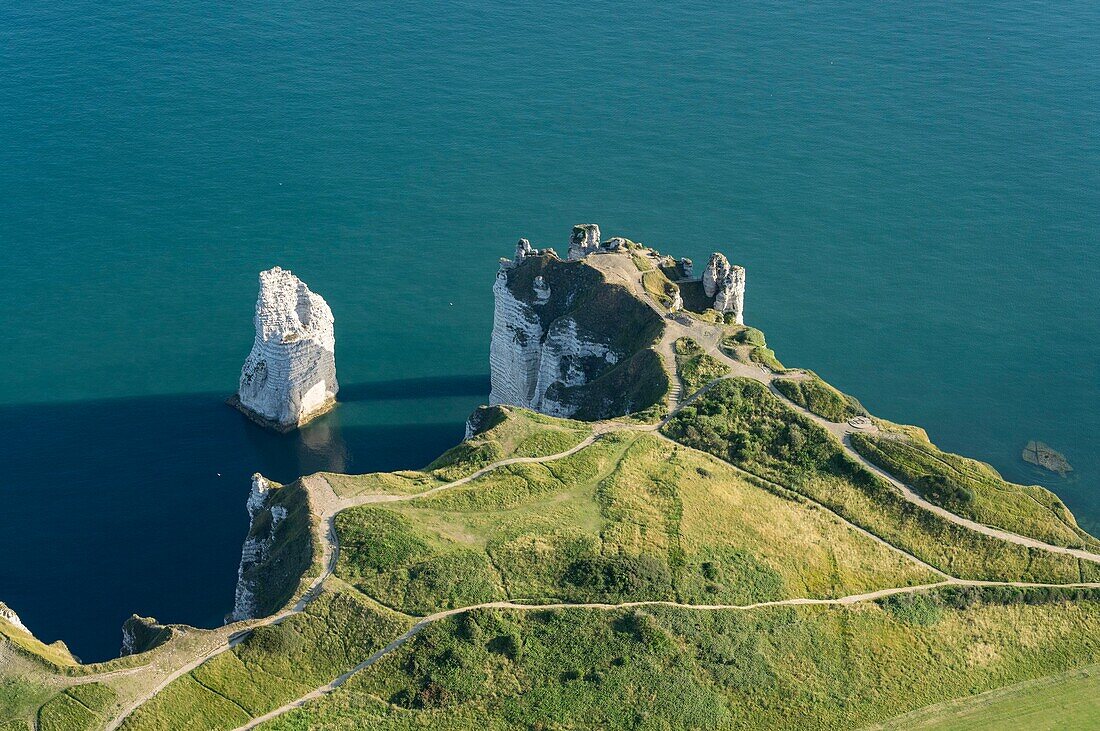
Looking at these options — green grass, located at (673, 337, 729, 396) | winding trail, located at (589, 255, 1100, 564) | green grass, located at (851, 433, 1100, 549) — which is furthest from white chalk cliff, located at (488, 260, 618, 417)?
green grass, located at (851, 433, 1100, 549)

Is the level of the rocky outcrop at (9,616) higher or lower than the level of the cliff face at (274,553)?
lower

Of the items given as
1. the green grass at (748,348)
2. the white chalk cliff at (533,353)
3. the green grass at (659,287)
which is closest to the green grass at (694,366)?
the green grass at (748,348)

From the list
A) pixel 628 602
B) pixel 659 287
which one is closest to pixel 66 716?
pixel 628 602

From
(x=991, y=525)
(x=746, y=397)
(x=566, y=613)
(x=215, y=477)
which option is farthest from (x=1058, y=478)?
(x=215, y=477)

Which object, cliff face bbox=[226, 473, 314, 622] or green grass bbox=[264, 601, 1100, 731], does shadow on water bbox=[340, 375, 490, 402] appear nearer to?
cliff face bbox=[226, 473, 314, 622]

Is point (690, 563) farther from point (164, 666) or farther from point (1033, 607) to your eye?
point (164, 666)

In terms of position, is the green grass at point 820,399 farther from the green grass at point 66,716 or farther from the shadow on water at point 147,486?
the green grass at point 66,716
